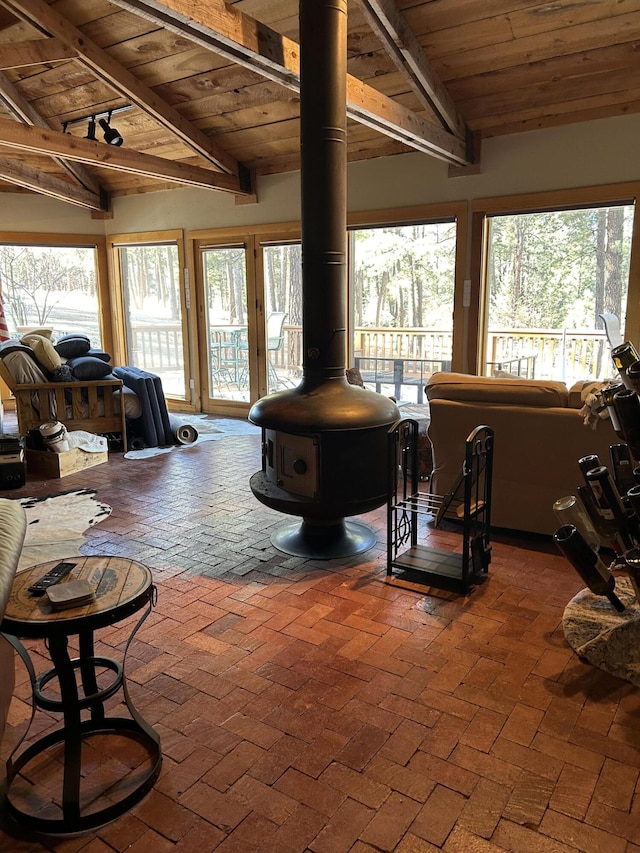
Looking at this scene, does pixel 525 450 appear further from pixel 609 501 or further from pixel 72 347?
pixel 72 347

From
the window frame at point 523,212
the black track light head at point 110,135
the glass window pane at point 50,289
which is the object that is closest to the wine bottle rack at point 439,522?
the window frame at point 523,212

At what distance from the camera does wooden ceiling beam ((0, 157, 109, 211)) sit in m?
6.06

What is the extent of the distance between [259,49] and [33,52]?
235 cm

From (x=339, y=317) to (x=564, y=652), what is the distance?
1802mm

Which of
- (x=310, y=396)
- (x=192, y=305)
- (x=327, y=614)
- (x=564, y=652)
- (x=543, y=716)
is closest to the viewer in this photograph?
(x=543, y=716)

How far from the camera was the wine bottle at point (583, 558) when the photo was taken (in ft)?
7.54

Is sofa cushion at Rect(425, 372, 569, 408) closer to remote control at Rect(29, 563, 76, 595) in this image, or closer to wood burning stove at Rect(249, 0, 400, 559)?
wood burning stove at Rect(249, 0, 400, 559)

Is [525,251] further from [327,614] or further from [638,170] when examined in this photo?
[327,614]

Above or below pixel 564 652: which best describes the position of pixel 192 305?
above

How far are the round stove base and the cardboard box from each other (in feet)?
7.08

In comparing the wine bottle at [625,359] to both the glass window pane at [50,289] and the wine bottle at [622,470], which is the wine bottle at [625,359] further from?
the glass window pane at [50,289]

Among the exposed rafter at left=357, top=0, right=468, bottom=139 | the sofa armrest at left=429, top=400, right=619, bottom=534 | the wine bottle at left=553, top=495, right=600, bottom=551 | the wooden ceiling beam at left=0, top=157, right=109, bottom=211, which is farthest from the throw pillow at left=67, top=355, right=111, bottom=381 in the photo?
the wine bottle at left=553, top=495, right=600, bottom=551

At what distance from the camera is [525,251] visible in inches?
294

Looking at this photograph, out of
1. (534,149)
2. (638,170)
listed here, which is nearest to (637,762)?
(638,170)
